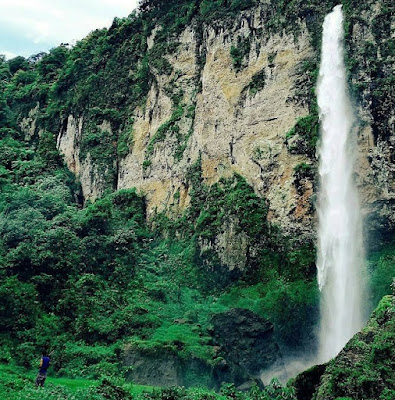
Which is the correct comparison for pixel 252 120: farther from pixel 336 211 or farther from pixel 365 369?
pixel 365 369

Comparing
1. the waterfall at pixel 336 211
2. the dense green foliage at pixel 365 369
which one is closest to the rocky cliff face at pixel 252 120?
the waterfall at pixel 336 211

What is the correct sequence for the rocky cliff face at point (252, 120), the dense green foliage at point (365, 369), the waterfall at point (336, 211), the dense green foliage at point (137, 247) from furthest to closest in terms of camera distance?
the rocky cliff face at point (252, 120) < the waterfall at point (336, 211) < the dense green foliage at point (137, 247) < the dense green foliage at point (365, 369)

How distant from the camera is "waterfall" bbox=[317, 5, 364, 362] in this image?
20.9 meters

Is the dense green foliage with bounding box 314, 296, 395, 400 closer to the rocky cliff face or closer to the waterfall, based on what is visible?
the waterfall

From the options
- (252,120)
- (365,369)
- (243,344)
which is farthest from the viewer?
(252,120)

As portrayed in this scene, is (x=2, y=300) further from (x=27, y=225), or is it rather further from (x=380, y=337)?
(x=380, y=337)

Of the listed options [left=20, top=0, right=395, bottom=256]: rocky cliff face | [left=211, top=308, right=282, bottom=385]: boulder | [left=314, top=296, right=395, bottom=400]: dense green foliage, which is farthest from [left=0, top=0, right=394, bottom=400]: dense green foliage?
[left=314, top=296, right=395, bottom=400]: dense green foliage

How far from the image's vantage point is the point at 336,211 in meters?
23.1

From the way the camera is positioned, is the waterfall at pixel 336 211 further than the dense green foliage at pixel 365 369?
Yes

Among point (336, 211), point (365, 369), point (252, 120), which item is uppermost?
point (252, 120)

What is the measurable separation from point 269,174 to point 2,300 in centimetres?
1189

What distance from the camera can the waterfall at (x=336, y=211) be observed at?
20.9 m

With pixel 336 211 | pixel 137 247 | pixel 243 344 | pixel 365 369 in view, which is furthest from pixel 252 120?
pixel 365 369

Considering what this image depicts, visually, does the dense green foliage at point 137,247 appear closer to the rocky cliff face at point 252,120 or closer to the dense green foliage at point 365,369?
the rocky cliff face at point 252,120
